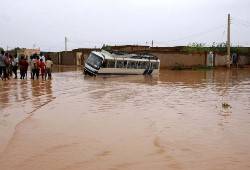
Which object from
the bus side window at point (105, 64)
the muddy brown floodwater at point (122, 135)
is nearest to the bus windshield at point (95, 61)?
the bus side window at point (105, 64)

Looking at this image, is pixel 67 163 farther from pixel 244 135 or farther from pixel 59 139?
pixel 244 135

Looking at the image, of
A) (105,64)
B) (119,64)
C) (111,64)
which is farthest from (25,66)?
(119,64)

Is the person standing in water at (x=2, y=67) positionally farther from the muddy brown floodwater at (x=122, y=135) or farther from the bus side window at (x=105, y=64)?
the bus side window at (x=105, y=64)

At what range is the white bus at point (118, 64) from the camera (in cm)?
2816

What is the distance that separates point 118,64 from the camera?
96.9ft

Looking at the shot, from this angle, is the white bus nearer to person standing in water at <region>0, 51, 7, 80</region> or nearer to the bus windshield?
the bus windshield

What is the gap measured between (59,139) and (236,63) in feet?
148

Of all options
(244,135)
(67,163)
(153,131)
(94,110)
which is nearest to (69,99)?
(94,110)

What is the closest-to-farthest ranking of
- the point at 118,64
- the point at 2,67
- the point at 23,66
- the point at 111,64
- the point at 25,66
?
the point at 2,67 → the point at 23,66 → the point at 25,66 → the point at 111,64 → the point at 118,64

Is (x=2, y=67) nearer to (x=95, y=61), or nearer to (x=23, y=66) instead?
(x=23, y=66)

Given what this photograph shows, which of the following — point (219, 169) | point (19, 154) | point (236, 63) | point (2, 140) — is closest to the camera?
point (219, 169)

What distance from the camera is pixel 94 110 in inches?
423

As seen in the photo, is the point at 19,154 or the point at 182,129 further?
the point at 182,129

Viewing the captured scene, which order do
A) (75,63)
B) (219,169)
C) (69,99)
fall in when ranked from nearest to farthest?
(219,169)
(69,99)
(75,63)
